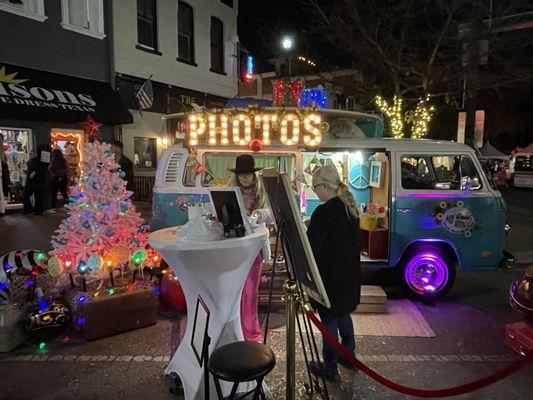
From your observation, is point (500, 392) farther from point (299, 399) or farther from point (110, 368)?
point (110, 368)

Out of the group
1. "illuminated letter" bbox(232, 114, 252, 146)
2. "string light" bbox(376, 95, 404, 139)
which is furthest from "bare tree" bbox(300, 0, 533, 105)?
"illuminated letter" bbox(232, 114, 252, 146)

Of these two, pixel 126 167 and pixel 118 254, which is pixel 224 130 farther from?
pixel 126 167

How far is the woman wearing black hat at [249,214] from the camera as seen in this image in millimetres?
Answer: 4133

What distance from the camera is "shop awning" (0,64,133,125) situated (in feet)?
34.6

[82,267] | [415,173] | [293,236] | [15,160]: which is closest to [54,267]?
[82,267]

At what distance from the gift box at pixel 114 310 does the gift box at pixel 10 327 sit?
549mm

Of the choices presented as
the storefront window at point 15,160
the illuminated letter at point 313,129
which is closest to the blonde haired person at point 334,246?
the illuminated letter at point 313,129

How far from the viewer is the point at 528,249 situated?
9570 mm

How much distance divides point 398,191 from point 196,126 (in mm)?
2928

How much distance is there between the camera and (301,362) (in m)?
4.43

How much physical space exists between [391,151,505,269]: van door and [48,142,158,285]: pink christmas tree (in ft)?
11.5

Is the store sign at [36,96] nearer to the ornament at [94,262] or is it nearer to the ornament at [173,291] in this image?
the ornament at [94,262]

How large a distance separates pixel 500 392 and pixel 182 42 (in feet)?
52.1

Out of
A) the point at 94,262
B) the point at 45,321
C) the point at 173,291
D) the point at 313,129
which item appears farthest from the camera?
the point at 313,129
